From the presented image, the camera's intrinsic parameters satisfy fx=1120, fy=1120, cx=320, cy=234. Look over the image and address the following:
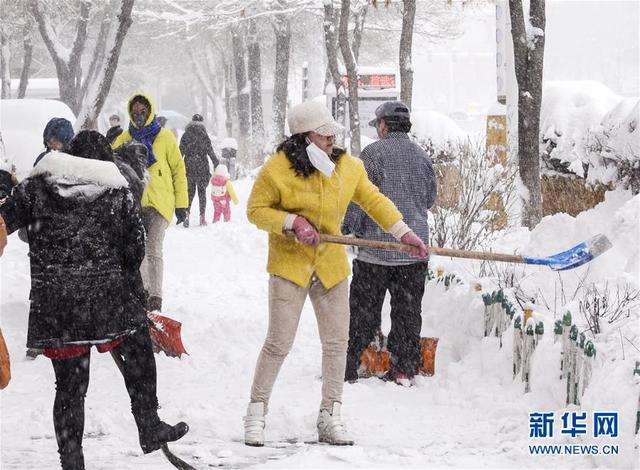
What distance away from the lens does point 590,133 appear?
11055 mm

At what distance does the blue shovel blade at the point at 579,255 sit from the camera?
609 centimetres

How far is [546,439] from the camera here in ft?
18.1

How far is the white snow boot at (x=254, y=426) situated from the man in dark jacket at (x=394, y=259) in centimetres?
148

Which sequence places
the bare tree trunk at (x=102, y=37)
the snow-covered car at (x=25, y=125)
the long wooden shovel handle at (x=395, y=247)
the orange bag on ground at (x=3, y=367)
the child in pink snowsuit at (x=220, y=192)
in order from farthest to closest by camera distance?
the bare tree trunk at (x=102, y=37), the child in pink snowsuit at (x=220, y=192), the snow-covered car at (x=25, y=125), the long wooden shovel handle at (x=395, y=247), the orange bag on ground at (x=3, y=367)

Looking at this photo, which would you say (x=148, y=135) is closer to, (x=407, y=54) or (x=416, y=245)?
(x=416, y=245)

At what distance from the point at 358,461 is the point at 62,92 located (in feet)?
77.2

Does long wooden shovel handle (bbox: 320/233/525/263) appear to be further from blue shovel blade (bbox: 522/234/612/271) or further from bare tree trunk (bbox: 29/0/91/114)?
bare tree trunk (bbox: 29/0/91/114)

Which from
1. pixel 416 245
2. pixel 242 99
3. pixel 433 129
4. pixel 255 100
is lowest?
pixel 416 245

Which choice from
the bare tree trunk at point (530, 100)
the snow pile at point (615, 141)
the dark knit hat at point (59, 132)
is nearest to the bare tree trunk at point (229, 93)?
the bare tree trunk at point (530, 100)

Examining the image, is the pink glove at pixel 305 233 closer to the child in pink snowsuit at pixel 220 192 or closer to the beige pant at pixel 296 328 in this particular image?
the beige pant at pixel 296 328

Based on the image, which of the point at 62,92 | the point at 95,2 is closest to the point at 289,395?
the point at 62,92

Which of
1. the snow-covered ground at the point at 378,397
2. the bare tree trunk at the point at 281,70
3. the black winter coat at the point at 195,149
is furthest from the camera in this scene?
the bare tree trunk at the point at 281,70

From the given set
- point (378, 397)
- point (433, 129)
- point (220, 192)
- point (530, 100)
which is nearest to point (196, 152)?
point (220, 192)

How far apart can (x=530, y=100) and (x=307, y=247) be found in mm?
5595
